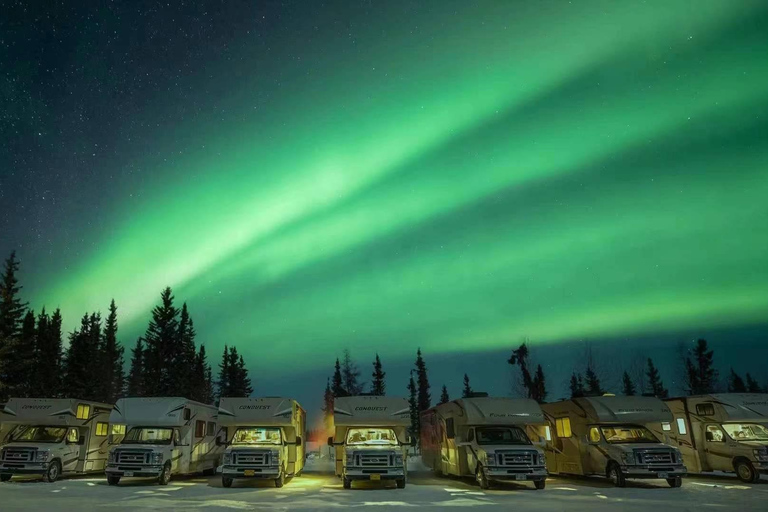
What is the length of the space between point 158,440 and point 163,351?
46.6 metres

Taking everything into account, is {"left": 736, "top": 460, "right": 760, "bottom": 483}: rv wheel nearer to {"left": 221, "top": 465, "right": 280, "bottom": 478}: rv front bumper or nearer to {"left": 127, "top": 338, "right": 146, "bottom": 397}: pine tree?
{"left": 221, "top": 465, "right": 280, "bottom": 478}: rv front bumper

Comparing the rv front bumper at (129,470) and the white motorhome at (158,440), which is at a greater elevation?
the white motorhome at (158,440)

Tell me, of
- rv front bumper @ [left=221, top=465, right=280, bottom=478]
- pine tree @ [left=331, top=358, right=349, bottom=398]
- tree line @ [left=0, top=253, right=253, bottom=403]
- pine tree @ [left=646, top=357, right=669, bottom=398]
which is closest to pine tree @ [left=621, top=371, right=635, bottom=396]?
pine tree @ [left=646, top=357, right=669, bottom=398]

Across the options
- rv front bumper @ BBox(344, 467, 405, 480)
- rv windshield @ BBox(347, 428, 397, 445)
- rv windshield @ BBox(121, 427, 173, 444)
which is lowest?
rv front bumper @ BBox(344, 467, 405, 480)

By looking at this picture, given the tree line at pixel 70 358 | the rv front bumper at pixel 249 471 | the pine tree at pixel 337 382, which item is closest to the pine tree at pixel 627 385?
the pine tree at pixel 337 382

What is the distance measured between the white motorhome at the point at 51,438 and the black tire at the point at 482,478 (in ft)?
52.2

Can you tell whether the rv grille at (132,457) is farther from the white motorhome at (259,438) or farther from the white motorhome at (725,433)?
the white motorhome at (725,433)

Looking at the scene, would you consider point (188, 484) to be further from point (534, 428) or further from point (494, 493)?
point (534, 428)

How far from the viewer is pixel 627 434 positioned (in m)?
20.8

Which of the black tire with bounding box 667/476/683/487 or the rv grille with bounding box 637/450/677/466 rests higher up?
the rv grille with bounding box 637/450/677/466

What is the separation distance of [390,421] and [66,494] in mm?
10954

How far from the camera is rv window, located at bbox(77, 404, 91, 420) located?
79.4 ft

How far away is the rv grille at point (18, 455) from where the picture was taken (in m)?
A: 21.4

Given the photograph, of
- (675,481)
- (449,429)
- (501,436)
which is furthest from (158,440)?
(675,481)
